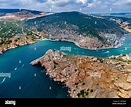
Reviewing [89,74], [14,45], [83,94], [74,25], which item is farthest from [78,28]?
[83,94]

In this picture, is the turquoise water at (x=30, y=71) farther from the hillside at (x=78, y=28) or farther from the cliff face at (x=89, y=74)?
the hillside at (x=78, y=28)

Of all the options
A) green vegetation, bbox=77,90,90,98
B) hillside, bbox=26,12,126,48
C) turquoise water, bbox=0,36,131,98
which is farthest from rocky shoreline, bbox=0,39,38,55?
green vegetation, bbox=77,90,90,98

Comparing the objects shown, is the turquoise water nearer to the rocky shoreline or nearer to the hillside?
the rocky shoreline

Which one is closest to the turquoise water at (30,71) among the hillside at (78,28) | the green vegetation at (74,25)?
the hillside at (78,28)

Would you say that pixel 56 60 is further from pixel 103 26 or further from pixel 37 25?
pixel 103 26

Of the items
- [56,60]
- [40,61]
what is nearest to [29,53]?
[40,61]
